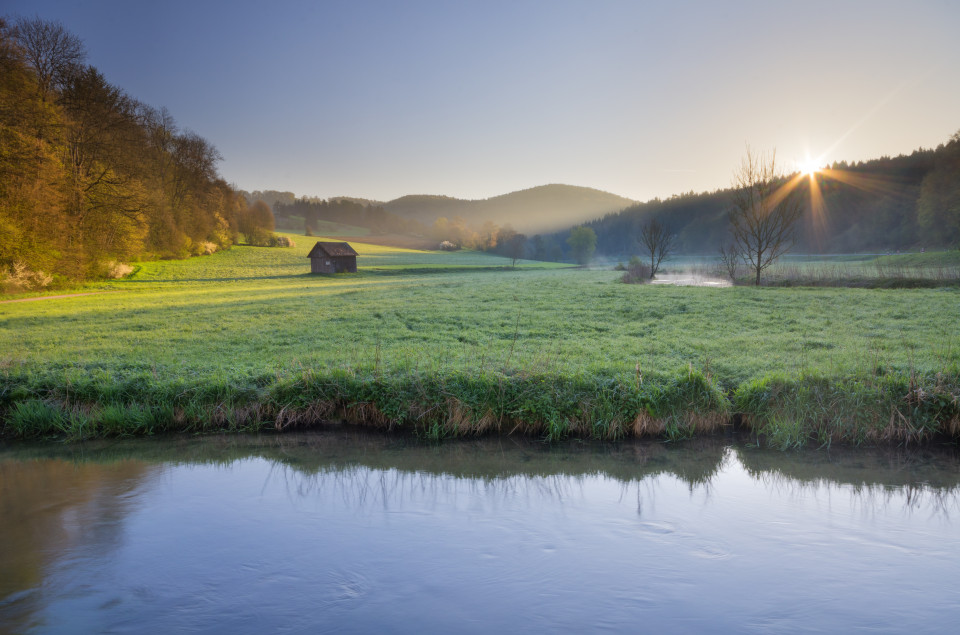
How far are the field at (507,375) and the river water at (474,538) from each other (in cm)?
58

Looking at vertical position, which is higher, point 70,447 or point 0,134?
point 0,134

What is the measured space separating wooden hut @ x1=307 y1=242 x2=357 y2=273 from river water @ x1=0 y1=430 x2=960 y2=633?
45311 mm

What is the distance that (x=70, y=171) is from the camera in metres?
33.6

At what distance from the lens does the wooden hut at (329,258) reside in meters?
53.1

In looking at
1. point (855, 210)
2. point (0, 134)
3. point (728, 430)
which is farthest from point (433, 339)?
point (855, 210)

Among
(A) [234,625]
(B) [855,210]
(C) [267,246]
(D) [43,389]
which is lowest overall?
(A) [234,625]

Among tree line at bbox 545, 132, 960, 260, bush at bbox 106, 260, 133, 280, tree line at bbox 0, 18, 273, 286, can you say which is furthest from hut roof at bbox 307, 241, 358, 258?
tree line at bbox 545, 132, 960, 260

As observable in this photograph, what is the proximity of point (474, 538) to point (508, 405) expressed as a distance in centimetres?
355

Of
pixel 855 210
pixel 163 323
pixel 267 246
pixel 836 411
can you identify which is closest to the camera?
pixel 836 411

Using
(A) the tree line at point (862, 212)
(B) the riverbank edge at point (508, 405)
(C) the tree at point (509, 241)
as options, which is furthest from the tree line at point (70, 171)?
(C) the tree at point (509, 241)

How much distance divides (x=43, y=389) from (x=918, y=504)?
48.2ft

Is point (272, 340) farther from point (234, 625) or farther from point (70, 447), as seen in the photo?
point (234, 625)

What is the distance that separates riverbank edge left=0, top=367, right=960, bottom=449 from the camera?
892 centimetres

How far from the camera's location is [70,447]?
29.8 ft
